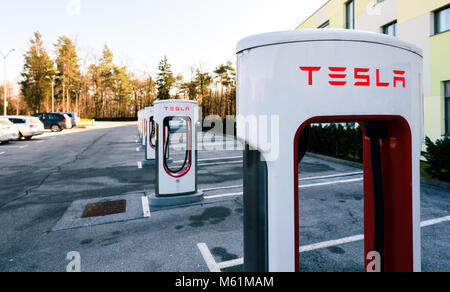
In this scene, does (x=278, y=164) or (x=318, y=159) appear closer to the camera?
(x=278, y=164)

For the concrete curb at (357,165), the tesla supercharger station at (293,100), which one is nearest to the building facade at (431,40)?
the concrete curb at (357,165)

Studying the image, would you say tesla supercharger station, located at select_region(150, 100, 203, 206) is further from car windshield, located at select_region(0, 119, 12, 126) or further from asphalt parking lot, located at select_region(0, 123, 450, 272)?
car windshield, located at select_region(0, 119, 12, 126)

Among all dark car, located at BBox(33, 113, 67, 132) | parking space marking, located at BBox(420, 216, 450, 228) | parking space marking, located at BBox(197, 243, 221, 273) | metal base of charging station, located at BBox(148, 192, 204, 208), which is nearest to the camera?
parking space marking, located at BBox(197, 243, 221, 273)

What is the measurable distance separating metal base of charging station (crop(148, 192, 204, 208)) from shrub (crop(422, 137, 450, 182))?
5588 mm

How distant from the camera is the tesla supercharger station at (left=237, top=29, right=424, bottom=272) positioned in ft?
4.26

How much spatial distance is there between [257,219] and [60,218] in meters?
4.85

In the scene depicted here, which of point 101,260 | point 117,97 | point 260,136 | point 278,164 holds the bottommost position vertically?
point 101,260

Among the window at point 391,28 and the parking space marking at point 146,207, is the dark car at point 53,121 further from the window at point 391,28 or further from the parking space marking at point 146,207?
the window at point 391,28

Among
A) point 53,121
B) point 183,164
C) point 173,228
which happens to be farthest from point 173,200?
point 53,121

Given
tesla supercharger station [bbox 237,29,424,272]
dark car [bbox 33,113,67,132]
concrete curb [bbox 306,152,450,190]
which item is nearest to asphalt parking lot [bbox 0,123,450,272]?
concrete curb [bbox 306,152,450,190]

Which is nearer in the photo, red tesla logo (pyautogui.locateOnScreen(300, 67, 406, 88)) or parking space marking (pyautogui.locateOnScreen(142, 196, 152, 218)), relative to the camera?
red tesla logo (pyautogui.locateOnScreen(300, 67, 406, 88))

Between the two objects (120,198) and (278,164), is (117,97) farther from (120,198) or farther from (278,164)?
(278,164)
